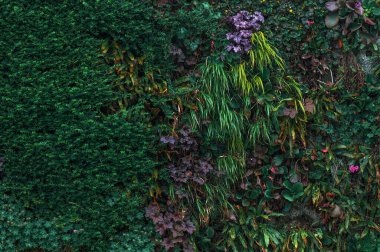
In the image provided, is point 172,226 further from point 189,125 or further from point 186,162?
point 189,125

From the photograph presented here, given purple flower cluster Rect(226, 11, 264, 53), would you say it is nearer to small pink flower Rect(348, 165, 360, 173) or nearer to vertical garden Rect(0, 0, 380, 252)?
vertical garden Rect(0, 0, 380, 252)

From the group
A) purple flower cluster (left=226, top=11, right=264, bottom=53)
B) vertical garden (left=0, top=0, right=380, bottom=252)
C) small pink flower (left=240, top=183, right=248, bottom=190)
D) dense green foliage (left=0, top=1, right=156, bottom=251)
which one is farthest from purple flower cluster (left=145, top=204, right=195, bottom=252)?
purple flower cluster (left=226, top=11, right=264, bottom=53)

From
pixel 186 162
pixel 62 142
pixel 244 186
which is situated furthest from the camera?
pixel 244 186

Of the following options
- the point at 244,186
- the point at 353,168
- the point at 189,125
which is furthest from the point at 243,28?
the point at 353,168

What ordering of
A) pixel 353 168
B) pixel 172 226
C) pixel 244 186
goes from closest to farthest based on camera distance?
pixel 172 226 < pixel 244 186 < pixel 353 168

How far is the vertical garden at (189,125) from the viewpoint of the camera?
14.2ft

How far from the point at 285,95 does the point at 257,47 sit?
570 mm

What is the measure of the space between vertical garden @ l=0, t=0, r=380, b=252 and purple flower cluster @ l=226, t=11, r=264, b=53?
0.6 inches

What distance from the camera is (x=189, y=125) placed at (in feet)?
15.6

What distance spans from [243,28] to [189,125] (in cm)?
114

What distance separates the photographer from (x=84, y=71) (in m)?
4.39

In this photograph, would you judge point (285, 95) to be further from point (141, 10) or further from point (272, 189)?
point (141, 10)

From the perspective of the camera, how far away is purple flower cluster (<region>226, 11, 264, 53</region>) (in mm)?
4852

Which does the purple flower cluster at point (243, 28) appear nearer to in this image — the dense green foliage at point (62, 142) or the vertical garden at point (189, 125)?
the vertical garden at point (189, 125)
